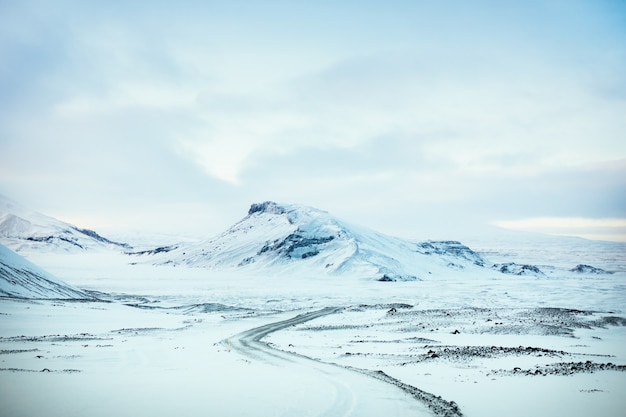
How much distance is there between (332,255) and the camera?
165500 mm

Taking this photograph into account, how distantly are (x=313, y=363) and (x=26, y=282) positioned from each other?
54222mm

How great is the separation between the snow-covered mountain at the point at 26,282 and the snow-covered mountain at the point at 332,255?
90.7 meters

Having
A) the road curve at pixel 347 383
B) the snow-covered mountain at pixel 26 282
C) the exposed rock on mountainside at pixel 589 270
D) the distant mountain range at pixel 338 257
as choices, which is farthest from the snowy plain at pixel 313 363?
the exposed rock on mountainside at pixel 589 270

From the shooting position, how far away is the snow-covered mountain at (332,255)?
154000 mm

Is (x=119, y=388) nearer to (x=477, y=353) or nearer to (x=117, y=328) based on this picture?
(x=477, y=353)

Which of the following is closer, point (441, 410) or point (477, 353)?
point (441, 410)

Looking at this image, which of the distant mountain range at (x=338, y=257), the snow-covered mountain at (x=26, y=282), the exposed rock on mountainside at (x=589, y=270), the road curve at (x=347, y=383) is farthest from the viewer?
the exposed rock on mountainside at (x=589, y=270)

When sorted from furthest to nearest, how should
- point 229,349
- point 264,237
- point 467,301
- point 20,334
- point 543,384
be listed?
point 264,237 < point 467,301 < point 20,334 < point 229,349 < point 543,384

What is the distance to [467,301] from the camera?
74.2 metres

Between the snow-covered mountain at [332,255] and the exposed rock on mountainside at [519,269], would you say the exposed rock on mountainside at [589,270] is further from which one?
the snow-covered mountain at [332,255]

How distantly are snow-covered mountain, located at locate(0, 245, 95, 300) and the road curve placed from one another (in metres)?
37.8

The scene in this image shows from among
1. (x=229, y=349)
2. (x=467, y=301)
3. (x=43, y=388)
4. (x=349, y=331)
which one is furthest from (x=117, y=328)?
(x=467, y=301)

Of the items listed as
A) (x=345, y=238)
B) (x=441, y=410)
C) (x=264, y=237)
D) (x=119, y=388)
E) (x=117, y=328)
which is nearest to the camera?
(x=441, y=410)

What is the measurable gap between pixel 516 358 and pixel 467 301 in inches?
2063
